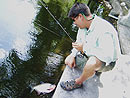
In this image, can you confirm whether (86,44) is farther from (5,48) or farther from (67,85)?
(5,48)

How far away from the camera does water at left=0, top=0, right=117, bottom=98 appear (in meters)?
3.48

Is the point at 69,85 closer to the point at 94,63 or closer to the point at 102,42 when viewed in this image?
the point at 94,63

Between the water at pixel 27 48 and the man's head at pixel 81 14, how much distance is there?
1.73 metres

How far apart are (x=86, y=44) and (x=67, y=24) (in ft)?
14.8

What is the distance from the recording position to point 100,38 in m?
2.45

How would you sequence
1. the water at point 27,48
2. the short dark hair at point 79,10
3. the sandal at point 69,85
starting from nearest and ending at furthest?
1. the short dark hair at point 79,10
2. the sandal at point 69,85
3. the water at point 27,48

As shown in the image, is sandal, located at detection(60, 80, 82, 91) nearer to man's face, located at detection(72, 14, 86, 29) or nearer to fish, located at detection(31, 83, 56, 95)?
fish, located at detection(31, 83, 56, 95)

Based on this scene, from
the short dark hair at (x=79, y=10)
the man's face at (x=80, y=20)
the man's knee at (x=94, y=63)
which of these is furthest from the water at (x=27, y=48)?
the short dark hair at (x=79, y=10)

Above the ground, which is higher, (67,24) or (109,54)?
(67,24)

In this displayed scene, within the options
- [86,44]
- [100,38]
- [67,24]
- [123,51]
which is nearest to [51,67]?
[86,44]

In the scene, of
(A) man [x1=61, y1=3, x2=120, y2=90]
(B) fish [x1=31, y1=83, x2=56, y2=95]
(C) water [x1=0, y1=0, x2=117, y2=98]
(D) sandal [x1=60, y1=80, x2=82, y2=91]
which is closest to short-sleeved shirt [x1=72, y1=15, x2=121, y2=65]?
(A) man [x1=61, y1=3, x2=120, y2=90]

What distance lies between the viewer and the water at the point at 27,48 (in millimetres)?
3477

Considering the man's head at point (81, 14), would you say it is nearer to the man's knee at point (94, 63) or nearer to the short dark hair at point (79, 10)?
the short dark hair at point (79, 10)

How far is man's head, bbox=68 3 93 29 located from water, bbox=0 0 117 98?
5.66 ft
